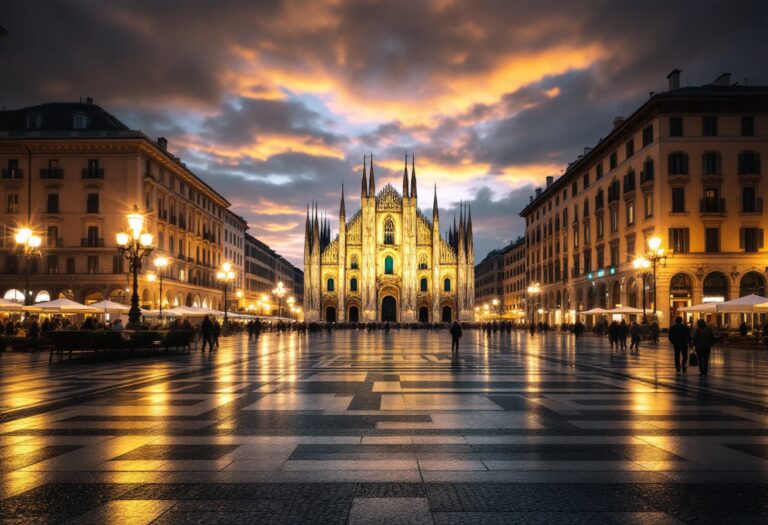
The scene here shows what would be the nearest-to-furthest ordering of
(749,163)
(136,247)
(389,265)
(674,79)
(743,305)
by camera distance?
(136,247) < (743,305) < (749,163) < (674,79) < (389,265)

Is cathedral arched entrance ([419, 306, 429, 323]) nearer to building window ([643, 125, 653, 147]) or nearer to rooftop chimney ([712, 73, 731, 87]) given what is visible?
building window ([643, 125, 653, 147])

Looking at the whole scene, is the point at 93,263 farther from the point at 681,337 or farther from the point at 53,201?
the point at 681,337

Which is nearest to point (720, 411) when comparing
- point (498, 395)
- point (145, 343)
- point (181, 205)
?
point (498, 395)

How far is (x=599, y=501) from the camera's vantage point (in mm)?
5301

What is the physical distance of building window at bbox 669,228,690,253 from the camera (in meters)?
42.7

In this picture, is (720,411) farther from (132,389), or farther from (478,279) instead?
(478,279)

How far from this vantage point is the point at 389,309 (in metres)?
95.8

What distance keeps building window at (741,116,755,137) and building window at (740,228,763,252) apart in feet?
22.2

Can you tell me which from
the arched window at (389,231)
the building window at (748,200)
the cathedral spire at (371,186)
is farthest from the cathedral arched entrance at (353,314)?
the building window at (748,200)

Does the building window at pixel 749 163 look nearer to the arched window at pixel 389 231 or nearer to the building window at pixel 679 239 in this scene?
the building window at pixel 679 239

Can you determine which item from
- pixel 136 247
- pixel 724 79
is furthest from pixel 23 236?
pixel 724 79

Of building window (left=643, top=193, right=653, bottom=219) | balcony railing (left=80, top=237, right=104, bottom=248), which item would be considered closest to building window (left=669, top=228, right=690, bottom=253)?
building window (left=643, top=193, right=653, bottom=219)

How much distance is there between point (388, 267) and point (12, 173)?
2200 inches

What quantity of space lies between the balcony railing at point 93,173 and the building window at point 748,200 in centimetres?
4899
